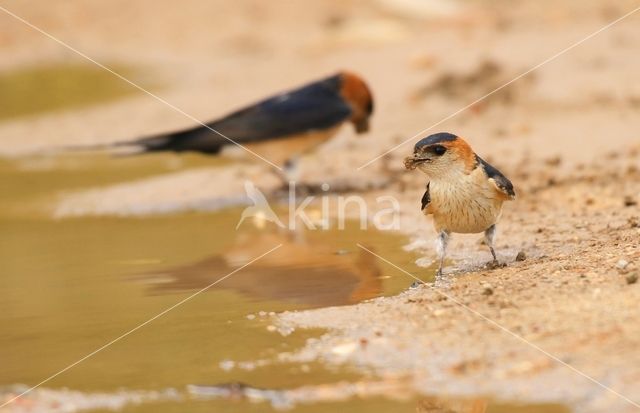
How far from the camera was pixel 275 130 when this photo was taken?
8.34 meters

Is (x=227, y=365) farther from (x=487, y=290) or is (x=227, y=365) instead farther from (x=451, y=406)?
(x=487, y=290)

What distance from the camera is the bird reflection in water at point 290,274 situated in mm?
5413

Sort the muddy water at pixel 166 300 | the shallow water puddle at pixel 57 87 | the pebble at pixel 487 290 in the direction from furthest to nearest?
the shallow water puddle at pixel 57 87, the pebble at pixel 487 290, the muddy water at pixel 166 300

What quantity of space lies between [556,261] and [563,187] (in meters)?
2.31

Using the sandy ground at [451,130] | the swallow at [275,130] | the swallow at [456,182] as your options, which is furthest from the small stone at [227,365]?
the swallow at [275,130]

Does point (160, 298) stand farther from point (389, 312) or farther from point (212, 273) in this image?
point (389, 312)

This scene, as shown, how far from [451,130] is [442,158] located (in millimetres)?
4589

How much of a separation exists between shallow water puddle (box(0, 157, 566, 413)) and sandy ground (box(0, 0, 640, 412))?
9.2 inches

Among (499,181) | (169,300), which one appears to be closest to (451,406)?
(499,181)

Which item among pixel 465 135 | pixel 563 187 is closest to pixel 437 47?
pixel 465 135

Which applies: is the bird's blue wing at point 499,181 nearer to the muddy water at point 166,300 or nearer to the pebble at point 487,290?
the muddy water at point 166,300

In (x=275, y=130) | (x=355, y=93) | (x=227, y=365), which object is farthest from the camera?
(x=355, y=93)

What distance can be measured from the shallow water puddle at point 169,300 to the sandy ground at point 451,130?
0.77ft

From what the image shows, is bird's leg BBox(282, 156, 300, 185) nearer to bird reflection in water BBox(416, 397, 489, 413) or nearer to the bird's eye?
the bird's eye
